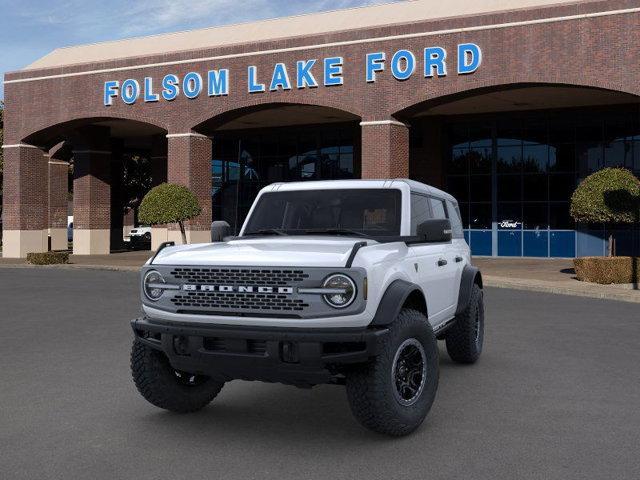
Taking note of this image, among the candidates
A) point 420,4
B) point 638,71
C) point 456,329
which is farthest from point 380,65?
point 456,329

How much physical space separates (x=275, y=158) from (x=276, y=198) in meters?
34.2

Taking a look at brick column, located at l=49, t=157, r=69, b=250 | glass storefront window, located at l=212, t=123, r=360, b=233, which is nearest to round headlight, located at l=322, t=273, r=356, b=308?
glass storefront window, located at l=212, t=123, r=360, b=233

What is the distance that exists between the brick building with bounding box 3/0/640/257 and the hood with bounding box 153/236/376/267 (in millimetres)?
21823

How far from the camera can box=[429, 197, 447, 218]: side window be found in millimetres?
7844

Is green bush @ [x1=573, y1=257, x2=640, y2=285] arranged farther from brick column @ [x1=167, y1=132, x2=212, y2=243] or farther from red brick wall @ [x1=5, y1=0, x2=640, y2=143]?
brick column @ [x1=167, y1=132, x2=212, y2=243]

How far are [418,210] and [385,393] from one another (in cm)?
241

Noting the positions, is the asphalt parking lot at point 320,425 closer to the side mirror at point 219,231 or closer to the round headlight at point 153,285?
the round headlight at point 153,285

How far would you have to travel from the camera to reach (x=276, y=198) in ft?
24.2

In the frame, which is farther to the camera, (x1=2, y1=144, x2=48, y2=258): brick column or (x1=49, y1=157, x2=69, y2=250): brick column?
(x1=49, y1=157, x2=69, y2=250): brick column

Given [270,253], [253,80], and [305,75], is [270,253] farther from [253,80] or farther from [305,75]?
[253,80]

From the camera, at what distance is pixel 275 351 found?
5.20 metres

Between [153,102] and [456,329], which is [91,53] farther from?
[456,329]

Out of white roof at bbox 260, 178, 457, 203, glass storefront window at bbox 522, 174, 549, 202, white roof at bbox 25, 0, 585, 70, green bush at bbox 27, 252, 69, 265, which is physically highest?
white roof at bbox 25, 0, 585, 70

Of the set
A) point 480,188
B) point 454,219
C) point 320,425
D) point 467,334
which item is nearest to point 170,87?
point 480,188
